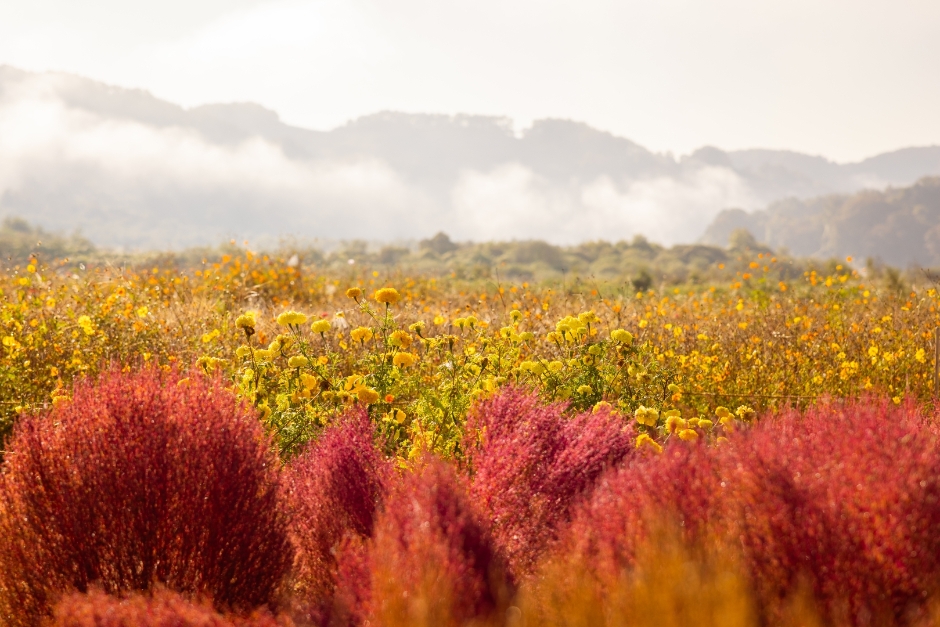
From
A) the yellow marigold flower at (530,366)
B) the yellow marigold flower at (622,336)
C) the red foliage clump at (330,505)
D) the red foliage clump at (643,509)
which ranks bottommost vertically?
the red foliage clump at (330,505)

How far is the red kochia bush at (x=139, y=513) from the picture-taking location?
84.4 inches

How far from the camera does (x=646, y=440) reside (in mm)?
2756

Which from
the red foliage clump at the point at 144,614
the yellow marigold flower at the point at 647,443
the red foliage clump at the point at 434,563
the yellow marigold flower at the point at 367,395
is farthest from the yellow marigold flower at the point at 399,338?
the red foliage clump at the point at 144,614

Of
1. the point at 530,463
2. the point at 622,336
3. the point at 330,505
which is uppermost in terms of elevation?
the point at 622,336

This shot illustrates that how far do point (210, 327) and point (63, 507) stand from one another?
4.79 metres

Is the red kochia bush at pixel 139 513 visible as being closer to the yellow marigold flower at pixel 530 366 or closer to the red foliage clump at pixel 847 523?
the red foliage clump at pixel 847 523

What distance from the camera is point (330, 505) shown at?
2.33 m

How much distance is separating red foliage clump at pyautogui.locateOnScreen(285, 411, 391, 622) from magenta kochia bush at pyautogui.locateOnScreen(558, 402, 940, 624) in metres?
0.72

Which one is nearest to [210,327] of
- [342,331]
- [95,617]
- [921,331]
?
[342,331]

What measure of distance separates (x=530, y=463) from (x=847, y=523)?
3.27ft

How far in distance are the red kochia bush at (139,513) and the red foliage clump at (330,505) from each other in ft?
0.32

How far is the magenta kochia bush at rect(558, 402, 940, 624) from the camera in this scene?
1.54m

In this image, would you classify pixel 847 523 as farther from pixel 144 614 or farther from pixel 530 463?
pixel 144 614

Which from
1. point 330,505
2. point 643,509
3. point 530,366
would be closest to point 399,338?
point 530,366
